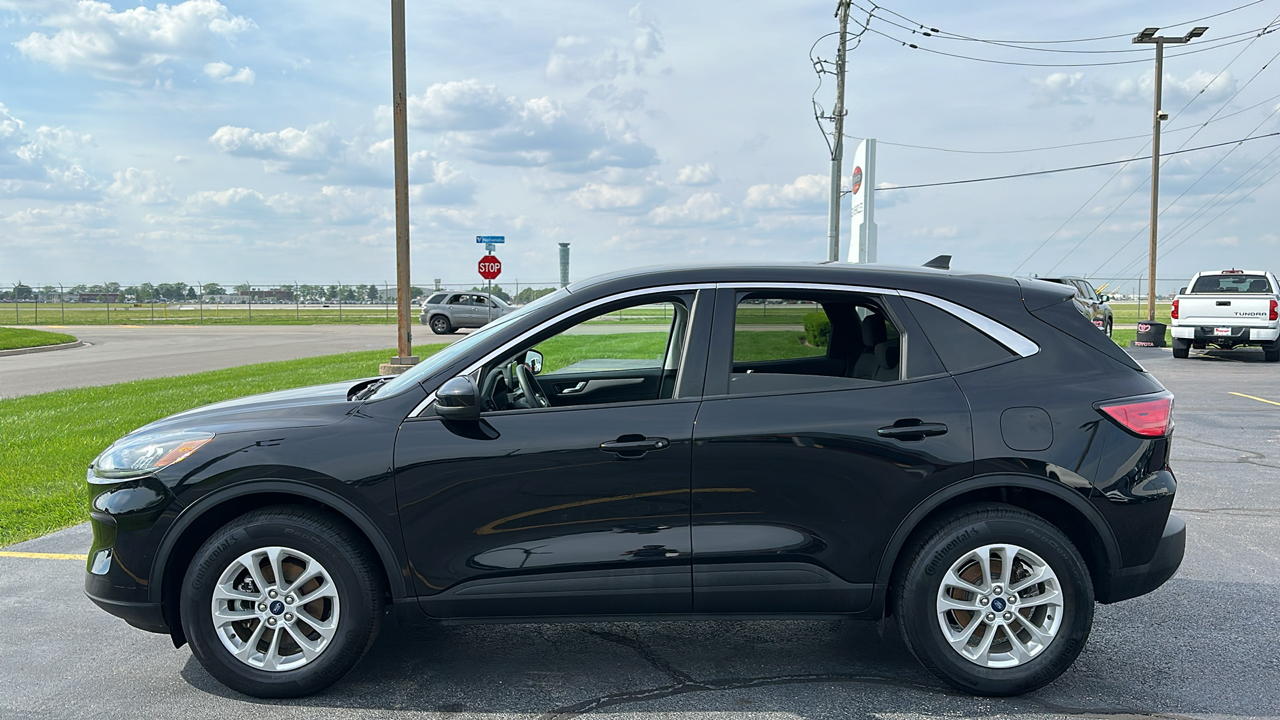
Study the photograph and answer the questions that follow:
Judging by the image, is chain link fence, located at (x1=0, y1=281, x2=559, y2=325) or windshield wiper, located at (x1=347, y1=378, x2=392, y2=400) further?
chain link fence, located at (x1=0, y1=281, x2=559, y2=325)

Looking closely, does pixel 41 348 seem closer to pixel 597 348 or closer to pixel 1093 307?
pixel 597 348

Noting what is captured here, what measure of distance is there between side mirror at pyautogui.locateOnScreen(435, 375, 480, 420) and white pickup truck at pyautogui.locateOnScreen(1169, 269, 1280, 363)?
20479 mm

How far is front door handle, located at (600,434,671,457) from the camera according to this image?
11.3ft

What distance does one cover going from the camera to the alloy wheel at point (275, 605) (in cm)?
352

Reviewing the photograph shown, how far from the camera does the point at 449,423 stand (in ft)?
11.5

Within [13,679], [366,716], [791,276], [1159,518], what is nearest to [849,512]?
[791,276]

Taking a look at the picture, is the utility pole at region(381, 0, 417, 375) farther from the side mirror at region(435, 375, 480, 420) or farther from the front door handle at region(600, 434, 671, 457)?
the front door handle at region(600, 434, 671, 457)

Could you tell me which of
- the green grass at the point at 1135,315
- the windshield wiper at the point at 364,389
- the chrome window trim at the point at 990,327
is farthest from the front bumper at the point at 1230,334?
the windshield wiper at the point at 364,389

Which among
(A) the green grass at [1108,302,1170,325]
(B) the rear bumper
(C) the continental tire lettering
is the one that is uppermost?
(A) the green grass at [1108,302,1170,325]

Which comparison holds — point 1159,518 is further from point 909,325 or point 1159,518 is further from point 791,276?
point 791,276

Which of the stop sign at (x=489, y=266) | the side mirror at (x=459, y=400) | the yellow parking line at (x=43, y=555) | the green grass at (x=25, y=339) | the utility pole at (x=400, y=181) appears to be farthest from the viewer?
the stop sign at (x=489, y=266)

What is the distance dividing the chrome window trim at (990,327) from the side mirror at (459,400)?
1.85 metres

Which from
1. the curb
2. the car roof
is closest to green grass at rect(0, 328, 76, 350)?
the curb

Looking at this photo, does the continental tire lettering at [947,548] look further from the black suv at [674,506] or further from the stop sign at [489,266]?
the stop sign at [489,266]
